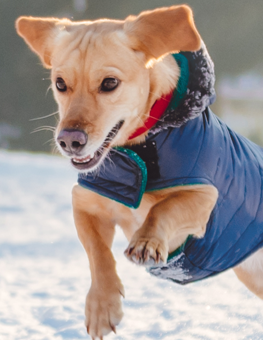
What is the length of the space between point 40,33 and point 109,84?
22.7 inches

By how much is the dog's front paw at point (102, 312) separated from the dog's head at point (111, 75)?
→ 58 centimetres

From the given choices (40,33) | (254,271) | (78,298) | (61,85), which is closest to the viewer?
(61,85)

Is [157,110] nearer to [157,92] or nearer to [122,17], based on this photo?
[157,92]

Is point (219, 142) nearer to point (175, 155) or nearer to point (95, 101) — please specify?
point (175, 155)

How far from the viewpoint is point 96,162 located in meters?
2.19

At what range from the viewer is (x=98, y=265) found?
7.64ft

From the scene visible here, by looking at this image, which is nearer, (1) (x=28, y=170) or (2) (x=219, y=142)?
(2) (x=219, y=142)

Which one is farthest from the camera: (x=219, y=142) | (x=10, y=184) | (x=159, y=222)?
(x=10, y=184)

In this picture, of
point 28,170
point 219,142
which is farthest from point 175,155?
point 28,170

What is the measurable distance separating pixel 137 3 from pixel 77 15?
1.61 m

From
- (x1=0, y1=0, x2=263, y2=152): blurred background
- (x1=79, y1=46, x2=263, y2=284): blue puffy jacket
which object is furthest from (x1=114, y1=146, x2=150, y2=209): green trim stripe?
(x1=0, y1=0, x2=263, y2=152): blurred background

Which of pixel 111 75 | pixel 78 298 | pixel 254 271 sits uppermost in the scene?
pixel 111 75

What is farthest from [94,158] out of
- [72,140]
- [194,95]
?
[194,95]

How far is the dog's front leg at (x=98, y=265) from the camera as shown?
219 centimetres
